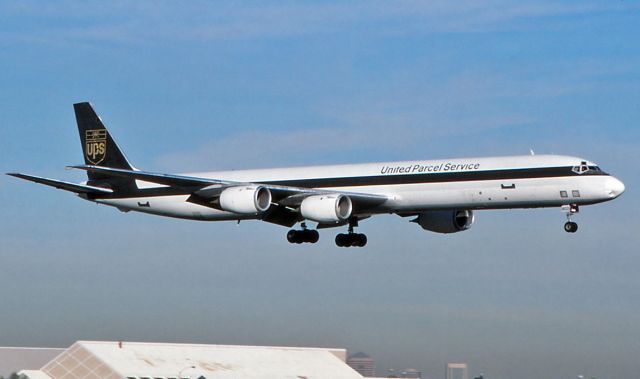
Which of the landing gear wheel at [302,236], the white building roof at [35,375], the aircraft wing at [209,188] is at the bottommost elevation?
the white building roof at [35,375]

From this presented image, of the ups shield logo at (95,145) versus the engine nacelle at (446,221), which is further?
the ups shield logo at (95,145)

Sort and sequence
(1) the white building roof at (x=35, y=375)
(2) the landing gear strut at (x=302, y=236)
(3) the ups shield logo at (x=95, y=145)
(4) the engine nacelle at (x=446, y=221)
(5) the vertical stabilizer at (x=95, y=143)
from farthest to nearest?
(1) the white building roof at (x=35, y=375) → (3) the ups shield logo at (x=95, y=145) → (5) the vertical stabilizer at (x=95, y=143) → (2) the landing gear strut at (x=302, y=236) → (4) the engine nacelle at (x=446, y=221)

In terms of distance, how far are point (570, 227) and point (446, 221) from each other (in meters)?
9.60

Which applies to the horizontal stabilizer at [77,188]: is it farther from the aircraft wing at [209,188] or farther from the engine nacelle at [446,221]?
the engine nacelle at [446,221]

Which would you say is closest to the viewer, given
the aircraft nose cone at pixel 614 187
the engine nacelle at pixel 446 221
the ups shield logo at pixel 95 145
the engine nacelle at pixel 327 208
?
the aircraft nose cone at pixel 614 187

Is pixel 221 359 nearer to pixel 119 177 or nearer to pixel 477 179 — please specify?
pixel 119 177

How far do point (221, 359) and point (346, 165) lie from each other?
27027 millimetres

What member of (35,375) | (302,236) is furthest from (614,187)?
(35,375)

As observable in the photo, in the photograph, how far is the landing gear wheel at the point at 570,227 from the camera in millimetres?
60000

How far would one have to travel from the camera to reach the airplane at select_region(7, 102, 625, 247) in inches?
2344

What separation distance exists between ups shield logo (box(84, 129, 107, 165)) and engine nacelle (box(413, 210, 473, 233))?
22303mm

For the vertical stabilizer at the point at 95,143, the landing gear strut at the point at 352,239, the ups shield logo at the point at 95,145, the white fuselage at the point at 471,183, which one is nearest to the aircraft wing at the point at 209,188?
the white fuselage at the point at 471,183

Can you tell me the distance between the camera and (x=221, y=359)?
8738 cm

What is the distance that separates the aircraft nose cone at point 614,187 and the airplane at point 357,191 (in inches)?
2.1
